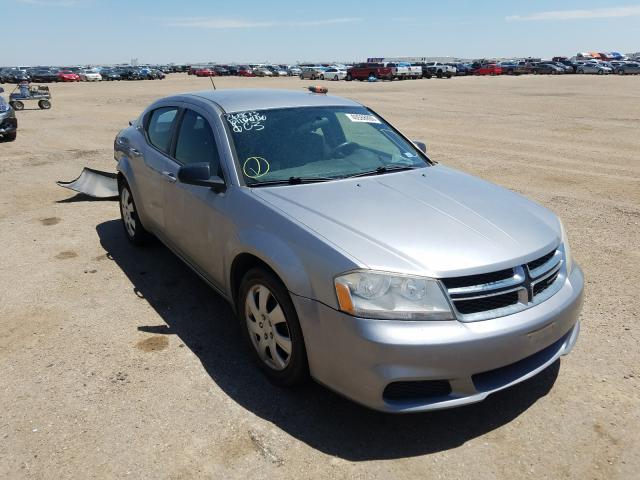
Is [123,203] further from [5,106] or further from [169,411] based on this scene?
[5,106]

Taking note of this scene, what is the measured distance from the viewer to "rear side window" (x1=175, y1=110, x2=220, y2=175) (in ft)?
12.4

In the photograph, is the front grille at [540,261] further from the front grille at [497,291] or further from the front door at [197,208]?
the front door at [197,208]

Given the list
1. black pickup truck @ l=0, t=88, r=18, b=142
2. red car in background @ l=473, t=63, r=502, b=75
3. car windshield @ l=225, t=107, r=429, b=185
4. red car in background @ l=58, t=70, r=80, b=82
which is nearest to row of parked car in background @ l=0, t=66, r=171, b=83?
red car in background @ l=58, t=70, r=80, b=82

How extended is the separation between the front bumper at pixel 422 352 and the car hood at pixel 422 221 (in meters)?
0.28

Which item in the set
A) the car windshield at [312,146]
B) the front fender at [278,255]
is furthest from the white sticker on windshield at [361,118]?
the front fender at [278,255]

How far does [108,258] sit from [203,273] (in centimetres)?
194

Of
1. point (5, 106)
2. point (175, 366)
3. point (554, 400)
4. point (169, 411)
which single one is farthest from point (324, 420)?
point (5, 106)

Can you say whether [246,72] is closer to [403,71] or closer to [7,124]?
[403,71]

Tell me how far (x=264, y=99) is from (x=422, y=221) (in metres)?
1.85

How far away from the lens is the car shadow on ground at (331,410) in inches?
110

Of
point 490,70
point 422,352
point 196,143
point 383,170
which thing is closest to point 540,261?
point 422,352

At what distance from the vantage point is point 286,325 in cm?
300

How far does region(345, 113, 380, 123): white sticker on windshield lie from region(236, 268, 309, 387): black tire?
1.79 metres

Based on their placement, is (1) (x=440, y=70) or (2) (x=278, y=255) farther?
(1) (x=440, y=70)
